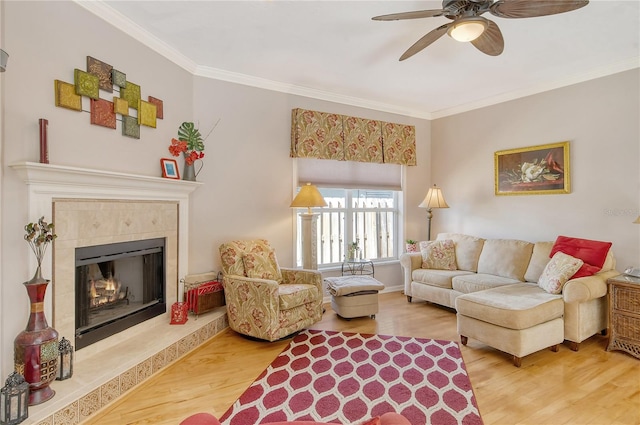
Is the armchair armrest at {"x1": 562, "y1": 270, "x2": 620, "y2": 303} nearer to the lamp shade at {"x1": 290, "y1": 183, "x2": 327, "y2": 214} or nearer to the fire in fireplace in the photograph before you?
the lamp shade at {"x1": 290, "y1": 183, "x2": 327, "y2": 214}

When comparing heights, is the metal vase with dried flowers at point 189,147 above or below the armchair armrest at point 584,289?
above

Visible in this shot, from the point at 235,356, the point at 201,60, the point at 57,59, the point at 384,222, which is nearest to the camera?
the point at 57,59

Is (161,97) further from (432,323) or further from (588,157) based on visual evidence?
(588,157)

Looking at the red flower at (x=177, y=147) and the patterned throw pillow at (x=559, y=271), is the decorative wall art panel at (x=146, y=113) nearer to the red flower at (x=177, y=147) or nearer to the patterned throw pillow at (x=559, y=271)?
the red flower at (x=177, y=147)

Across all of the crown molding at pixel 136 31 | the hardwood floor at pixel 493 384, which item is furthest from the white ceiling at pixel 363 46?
the hardwood floor at pixel 493 384

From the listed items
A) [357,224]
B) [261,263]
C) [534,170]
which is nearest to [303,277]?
[261,263]

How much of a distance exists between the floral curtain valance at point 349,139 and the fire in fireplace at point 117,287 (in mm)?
2090

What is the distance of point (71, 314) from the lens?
7.40 feet

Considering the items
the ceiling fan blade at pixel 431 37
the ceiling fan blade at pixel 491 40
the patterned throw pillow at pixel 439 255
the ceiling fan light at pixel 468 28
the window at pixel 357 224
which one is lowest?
the patterned throw pillow at pixel 439 255

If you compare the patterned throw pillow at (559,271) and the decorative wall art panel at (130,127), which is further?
the patterned throw pillow at (559,271)

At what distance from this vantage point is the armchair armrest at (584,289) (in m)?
2.89

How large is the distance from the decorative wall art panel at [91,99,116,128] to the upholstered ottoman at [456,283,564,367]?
3363 mm

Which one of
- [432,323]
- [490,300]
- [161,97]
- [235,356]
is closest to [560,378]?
[490,300]

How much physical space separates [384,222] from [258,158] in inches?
87.4
